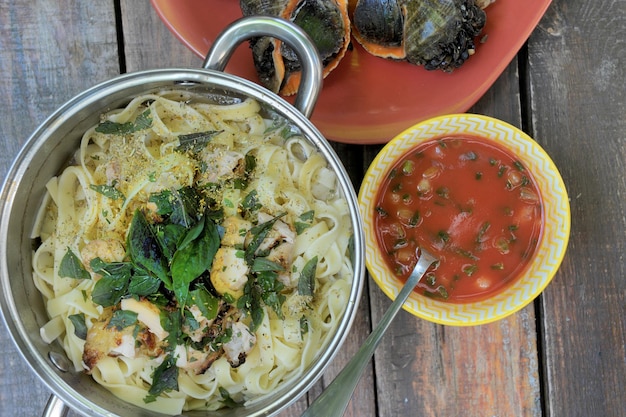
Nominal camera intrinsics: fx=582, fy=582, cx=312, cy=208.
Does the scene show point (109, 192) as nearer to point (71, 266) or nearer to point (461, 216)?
point (71, 266)

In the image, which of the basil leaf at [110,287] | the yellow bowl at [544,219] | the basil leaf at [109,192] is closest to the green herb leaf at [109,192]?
the basil leaf at [109,192]

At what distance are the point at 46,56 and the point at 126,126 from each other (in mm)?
535

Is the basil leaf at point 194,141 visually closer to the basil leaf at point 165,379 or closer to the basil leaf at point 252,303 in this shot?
the basil leaf at point 252,303

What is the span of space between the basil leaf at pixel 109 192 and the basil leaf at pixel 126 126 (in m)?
0.15

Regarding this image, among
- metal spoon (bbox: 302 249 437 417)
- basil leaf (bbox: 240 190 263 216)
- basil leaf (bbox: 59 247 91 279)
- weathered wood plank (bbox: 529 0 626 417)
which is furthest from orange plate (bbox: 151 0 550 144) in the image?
basil leaf (bbox: 59 247 91 279)

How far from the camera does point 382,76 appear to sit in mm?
1873

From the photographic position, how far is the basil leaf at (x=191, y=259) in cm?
146

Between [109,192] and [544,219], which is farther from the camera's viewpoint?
[544,219]

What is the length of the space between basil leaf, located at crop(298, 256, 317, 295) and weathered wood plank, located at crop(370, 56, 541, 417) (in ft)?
1.60

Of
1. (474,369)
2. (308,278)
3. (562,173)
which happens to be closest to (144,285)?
(308,278)

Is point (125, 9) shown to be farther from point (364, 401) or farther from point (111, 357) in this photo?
point (364, 401)

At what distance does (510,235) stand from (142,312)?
1080 millimetres

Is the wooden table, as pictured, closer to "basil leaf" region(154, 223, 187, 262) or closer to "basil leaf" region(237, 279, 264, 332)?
"basil leaf" region(237, 279, 264, 332)

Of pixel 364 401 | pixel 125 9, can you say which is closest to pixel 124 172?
pixel 125 9
